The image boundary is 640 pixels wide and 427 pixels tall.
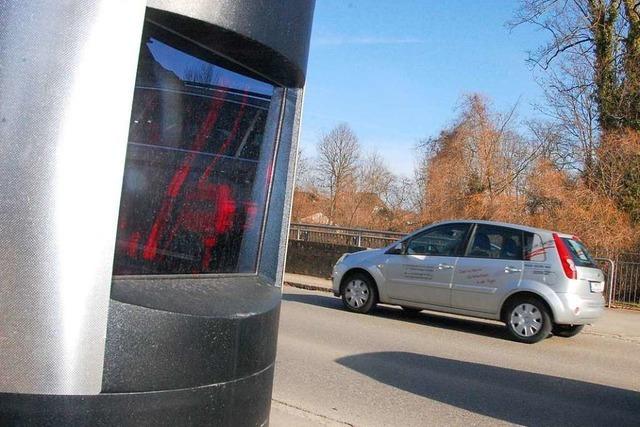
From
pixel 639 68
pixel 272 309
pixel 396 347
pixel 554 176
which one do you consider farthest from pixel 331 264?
pixel 272 309

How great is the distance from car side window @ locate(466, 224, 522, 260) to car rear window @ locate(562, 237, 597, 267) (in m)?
0.67

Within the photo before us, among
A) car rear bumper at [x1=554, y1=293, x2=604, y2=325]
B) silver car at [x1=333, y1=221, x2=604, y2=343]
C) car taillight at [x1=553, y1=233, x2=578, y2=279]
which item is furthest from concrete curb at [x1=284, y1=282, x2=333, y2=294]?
car rear bumper at [x1=554, y1=293, x2=604, y2=325]

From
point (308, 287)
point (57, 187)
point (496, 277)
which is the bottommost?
→ point (308, 287)

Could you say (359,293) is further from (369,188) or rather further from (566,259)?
(369,188)

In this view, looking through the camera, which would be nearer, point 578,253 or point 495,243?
point 578,253

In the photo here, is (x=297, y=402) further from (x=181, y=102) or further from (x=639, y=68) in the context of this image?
(x=639, y=68)

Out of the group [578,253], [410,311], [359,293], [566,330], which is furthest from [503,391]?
[410,311]

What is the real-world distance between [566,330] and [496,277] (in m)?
1.62

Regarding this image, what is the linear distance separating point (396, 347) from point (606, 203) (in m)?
10.9

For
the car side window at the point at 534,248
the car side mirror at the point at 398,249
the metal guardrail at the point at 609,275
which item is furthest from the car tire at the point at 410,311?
the metal guardrail at the point at 609,275

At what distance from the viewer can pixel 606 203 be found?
1761 centimetres

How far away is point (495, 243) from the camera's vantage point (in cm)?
1041

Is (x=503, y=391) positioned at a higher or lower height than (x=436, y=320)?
lower

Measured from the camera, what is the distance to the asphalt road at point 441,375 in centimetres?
599
